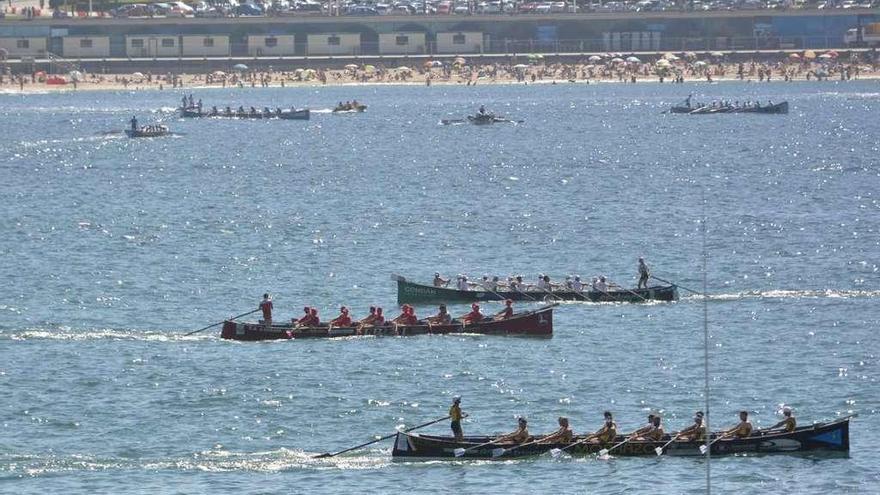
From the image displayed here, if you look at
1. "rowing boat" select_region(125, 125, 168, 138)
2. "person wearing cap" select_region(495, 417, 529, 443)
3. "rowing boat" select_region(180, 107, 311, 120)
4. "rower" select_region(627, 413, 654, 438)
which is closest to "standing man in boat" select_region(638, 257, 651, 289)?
"rower" select_region(627, 413, 654, 438)

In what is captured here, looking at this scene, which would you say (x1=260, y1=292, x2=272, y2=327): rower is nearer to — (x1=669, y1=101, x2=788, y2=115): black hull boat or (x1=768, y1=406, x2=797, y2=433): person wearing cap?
(x1=768, y1=406, x2=797, y2=433): person wearing cap

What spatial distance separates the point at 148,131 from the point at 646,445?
12285 centimetres

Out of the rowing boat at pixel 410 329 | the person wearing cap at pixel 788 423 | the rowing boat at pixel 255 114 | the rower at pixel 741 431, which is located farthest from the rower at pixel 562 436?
the rowing boat at pixel 255 114

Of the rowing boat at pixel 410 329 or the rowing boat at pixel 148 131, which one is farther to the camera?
the rowing boat at pixel 148 131

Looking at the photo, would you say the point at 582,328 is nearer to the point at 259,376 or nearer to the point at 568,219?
the point at 259,376

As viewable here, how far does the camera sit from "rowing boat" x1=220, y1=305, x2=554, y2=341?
72.6m

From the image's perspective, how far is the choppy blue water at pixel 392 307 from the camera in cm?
5488

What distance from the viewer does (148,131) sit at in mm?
172250

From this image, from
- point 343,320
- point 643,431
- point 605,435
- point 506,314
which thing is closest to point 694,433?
point 643,431

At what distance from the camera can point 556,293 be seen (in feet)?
267

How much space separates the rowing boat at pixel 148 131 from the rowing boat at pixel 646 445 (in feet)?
390

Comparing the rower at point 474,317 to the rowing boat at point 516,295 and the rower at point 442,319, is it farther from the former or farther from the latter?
the rowing boat at point 516,295

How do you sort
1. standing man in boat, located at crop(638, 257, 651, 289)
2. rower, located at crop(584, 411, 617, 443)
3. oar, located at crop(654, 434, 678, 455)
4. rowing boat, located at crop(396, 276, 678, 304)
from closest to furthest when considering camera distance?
oar, located at crop(654, 434, 678, 455)
rower, located at crop(584, 411, 617, 443)
rowing boat, located at crop(396, 276, 678, 304)
standing man in boat, located at crop(638, 257, 651, 289)

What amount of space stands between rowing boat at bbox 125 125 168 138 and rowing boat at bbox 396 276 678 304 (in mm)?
92801
